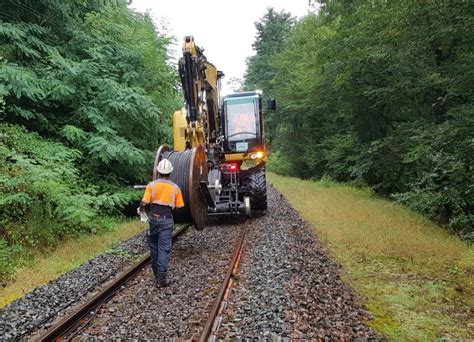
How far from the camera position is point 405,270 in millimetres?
7555

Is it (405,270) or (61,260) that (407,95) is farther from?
(61,260)

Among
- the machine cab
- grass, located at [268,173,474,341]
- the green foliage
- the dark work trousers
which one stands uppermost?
the green foliage

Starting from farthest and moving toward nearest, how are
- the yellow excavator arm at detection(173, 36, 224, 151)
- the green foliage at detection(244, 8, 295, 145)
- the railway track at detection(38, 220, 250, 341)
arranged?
1. the green foliage at detection(244, 8, 295, 145)
2. the yellow excavator arm at detection(173, 36, 224, 151)
3. the railway track at detection(38, 220, 250, 341)

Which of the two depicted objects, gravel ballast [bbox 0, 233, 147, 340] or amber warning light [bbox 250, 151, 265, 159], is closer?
gravel ballast [bbox 0, 233, 147, 340]

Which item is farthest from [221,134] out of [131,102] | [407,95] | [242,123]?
[407,95]

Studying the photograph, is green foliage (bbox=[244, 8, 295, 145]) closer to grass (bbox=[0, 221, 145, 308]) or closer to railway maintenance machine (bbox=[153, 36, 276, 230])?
railway maintenance machine (bbox=[153, 36, 276, 230])

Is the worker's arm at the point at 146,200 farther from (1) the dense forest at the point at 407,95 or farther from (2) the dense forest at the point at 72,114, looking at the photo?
(1) the dense forest at the point at 407,95

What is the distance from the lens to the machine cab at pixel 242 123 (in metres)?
12.8

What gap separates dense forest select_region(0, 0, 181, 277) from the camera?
9492 mm

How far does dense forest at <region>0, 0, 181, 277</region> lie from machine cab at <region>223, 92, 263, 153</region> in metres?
2.34

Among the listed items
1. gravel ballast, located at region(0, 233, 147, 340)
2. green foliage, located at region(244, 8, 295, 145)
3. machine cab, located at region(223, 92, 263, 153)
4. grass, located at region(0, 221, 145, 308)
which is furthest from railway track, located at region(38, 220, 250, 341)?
green foliage, located at region(244, 8, 295, 145)

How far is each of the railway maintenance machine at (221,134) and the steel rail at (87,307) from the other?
9.36ft

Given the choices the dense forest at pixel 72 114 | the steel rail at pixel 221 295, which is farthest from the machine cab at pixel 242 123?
the steel rail at pixel 221 295

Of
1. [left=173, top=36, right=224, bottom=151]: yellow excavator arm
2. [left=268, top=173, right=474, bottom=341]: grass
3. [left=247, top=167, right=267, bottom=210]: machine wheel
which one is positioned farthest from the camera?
[left=247, top=167, right=267, bottom=210]: machine wheel
